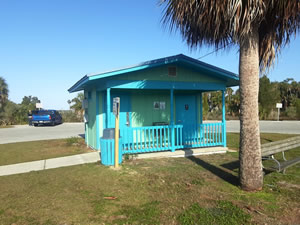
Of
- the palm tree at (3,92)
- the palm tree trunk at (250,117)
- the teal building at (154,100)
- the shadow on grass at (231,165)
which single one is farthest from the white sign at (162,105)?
the palm tree at (3,92)

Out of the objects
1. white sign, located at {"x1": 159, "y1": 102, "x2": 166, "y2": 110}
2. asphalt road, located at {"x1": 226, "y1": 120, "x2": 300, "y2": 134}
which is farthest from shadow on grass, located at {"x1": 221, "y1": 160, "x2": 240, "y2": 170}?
asphalt road, located at {"x1": 226, "y1": 120, "x2": 300, "y2": 134}

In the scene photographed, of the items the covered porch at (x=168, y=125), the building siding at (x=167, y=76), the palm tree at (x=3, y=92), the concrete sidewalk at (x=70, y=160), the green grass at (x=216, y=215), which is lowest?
the green grass at (x=216, y=215)

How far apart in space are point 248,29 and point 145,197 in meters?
3.81

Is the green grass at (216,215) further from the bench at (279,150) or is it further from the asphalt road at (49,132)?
the asphalt road at (49,132)

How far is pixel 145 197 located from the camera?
4.55 meters

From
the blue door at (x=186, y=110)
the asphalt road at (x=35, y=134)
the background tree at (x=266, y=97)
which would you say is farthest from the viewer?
the background tree at (x=266, y=97)

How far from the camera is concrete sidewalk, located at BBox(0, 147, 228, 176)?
22.2 feet

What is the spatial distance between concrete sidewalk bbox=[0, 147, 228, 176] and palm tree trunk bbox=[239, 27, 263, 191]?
12.1 ft

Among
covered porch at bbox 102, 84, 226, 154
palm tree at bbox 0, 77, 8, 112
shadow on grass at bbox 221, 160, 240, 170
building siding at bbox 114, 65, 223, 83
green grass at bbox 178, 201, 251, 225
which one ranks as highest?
palm tree at bbox 0, 77, 8, 112

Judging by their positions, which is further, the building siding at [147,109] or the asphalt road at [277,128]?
the asphalt road at [277,128]

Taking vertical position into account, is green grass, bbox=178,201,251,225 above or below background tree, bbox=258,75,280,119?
below

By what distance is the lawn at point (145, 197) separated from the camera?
369cm

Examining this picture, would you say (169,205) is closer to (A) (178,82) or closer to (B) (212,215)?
(B) (212,215)

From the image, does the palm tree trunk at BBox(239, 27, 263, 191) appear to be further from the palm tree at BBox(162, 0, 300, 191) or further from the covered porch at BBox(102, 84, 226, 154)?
the covered porch at BBox(102, 84, 226, 154)
